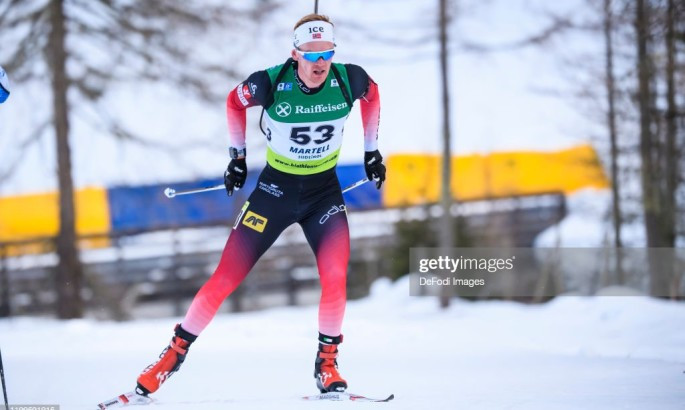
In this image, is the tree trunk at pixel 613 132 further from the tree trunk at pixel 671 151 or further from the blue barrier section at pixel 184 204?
the blue barrier section at pixel 184 204

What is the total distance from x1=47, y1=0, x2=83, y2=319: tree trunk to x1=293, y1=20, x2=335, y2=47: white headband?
721 centimetres

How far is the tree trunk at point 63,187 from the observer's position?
431 inches

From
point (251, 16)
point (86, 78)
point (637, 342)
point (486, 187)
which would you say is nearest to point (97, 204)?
point (86, 78)

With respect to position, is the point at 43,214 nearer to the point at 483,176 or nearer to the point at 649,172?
the point at 483,176

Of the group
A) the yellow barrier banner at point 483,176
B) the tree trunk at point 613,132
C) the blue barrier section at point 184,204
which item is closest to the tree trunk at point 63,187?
the blue barrier section at point 184,204

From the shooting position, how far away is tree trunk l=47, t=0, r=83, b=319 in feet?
35.9

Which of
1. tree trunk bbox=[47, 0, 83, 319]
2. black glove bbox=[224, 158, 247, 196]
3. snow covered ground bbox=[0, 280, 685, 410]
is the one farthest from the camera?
tree trunk bbox=[47, 0, 83, 319]

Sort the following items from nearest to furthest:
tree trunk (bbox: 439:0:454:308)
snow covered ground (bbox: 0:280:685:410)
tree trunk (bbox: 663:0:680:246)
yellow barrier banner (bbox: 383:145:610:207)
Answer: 1. snow covered ground (bbox: 0:280:685:410)
2. tree trunk (bbox: 663:0:680:246)
3. tree trunk (bbox: 439:0:454:308)
4. yellow barrier banner (bbox: 383:145:610:207)

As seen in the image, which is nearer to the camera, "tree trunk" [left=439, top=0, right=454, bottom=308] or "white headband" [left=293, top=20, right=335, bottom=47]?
"white headband" [left=293, top=20, right=335, bottom=47]

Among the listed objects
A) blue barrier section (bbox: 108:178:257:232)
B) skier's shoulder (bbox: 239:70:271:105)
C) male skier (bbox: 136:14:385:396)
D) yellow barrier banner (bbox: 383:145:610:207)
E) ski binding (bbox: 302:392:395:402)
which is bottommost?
ski binding (bbox: 302:392:395:402)

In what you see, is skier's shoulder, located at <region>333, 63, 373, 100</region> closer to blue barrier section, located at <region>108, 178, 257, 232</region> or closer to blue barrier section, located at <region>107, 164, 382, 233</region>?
blue barrier section, located at <region>107, 164, 382, 233</region>

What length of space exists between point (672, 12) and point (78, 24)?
7506 millimetres

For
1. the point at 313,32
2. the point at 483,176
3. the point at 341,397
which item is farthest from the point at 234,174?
the point at 483,176

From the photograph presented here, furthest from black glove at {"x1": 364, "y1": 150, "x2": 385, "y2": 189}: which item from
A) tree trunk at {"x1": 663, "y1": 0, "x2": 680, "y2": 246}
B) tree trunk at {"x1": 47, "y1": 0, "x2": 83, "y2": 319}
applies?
tree trunk at {"x1": 47, "y1": 0, "x2": 83, "y2": 319}
